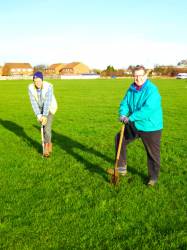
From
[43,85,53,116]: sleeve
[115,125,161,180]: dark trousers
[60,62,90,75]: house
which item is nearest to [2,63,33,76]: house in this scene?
[60,62,90,75]: house

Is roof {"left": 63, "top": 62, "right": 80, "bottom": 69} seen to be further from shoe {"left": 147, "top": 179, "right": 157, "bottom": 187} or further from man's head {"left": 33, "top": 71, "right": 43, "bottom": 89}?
shoe {"left": 147, "top": 179, "right": 157, "bottom": 187}

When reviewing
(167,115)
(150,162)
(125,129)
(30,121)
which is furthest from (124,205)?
(167,115)

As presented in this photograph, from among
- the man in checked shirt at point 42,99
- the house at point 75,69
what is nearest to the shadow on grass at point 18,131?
the man in checked shirt at point 42,99

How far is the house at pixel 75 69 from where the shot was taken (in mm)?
159875

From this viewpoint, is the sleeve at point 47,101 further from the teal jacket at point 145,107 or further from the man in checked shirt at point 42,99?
the teal jacket at point 145,107

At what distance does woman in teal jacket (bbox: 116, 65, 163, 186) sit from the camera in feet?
19.5

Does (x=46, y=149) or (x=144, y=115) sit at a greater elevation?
(x=144, y=115)

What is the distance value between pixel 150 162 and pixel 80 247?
2.59 m

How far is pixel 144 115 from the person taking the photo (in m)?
6.04

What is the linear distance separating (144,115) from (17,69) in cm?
15631

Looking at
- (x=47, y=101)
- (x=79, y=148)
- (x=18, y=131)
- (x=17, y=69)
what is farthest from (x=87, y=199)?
(x=17, y=69)

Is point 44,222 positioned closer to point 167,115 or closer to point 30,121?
point 30,121

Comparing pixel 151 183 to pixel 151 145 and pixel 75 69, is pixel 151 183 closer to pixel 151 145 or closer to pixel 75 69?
pixel 151 145

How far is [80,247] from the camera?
4406mm
